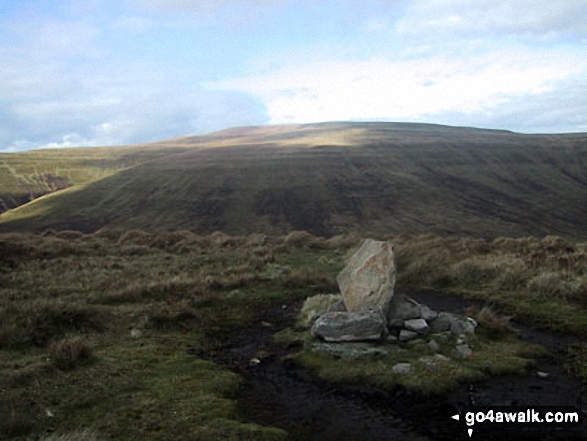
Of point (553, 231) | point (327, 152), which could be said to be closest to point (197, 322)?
point (553, 231)

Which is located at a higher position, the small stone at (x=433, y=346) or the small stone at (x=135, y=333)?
the small stone at (x=135, y=333)

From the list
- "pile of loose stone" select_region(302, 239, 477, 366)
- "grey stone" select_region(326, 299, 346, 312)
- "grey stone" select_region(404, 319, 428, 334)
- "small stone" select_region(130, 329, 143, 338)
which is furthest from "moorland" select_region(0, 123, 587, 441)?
"grey stone" select_region(404, 319, 428, 334)

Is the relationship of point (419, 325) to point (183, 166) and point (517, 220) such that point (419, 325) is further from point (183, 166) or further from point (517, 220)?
point (183, 166)

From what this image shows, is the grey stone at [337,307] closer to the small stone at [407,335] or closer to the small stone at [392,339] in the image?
the small stone at [392,339]

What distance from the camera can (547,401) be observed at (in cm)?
1094

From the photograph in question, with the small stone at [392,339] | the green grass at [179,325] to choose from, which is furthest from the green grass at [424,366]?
the small stone at [392,339]

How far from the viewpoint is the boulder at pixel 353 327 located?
587 inches

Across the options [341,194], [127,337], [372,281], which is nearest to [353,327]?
[372,281]

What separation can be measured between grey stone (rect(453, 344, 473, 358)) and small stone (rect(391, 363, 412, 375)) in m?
1.83

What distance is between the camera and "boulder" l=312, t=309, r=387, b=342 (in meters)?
14.9

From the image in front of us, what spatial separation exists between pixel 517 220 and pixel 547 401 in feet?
281

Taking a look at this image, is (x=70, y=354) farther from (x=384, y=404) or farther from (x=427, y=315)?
(x=427, y=315)

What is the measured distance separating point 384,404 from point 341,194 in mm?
94176

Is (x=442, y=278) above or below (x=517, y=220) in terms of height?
above
